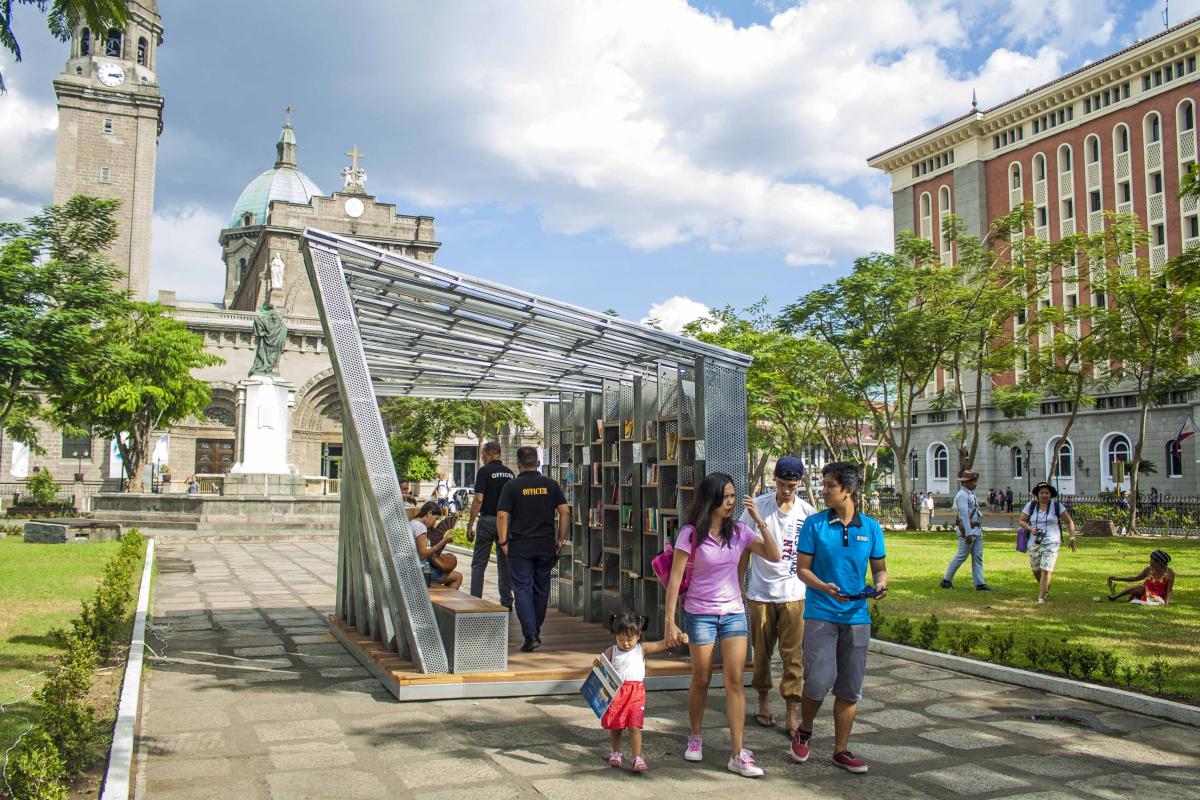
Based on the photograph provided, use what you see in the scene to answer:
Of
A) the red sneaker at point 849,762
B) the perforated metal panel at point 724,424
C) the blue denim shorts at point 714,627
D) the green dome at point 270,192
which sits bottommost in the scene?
the red sneaker at point 849,762

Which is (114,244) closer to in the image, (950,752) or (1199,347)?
(1199,347)

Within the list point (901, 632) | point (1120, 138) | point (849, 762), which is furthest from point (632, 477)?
point (1120, 138)

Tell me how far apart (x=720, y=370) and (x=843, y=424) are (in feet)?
112

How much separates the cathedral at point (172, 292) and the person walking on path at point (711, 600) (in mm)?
45781

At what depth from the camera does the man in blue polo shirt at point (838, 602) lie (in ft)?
17.4

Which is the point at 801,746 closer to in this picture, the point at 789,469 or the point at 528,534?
the point at 789,469

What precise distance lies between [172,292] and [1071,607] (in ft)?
184

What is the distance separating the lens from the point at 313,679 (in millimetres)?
7562

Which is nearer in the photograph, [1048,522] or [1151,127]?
[1048,522]

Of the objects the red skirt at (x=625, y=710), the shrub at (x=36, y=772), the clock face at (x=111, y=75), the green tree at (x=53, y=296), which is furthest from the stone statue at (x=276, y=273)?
the red skirt at (x=625, y=710)

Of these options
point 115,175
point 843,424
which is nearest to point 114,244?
point 115,175

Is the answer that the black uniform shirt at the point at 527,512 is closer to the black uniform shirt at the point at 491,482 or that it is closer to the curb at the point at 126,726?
the black uniform shirt at the point at 491,482

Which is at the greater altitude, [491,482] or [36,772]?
[491,482]

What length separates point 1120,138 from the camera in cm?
4691
